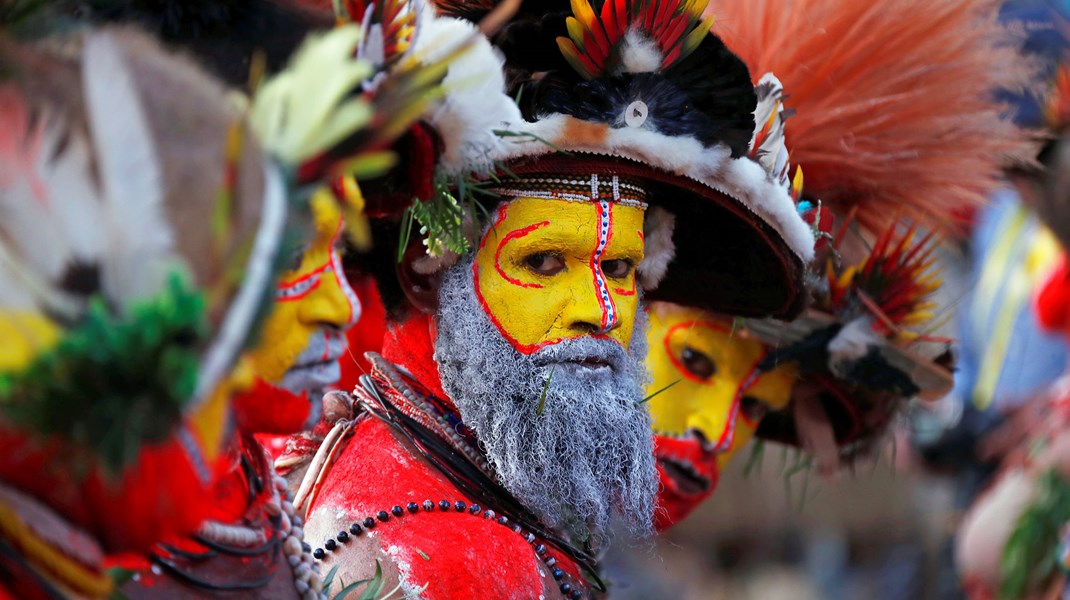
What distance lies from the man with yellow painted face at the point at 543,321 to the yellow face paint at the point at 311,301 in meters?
0.52

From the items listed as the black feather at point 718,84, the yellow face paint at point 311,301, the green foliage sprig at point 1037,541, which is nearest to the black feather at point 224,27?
the yellow face paint at point 311,301

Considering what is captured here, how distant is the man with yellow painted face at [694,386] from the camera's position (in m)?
4.07

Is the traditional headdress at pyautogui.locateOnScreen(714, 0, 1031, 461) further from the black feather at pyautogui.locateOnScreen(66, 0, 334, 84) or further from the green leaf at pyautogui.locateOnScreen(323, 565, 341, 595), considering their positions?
the black feather at pyautogui.locateOnScreen(66, 0, 334, 84)

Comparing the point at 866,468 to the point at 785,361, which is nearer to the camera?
the point at 785,361

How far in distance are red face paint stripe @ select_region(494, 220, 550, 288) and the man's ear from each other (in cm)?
16

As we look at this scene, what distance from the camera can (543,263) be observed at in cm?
296

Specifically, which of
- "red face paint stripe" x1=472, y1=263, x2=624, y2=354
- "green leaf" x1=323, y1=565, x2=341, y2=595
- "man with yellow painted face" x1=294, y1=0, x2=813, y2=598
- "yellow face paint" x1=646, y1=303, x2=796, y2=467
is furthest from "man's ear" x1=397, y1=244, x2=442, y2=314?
"yellow face paint" x1=646, y1=303, x2=796, y2=467

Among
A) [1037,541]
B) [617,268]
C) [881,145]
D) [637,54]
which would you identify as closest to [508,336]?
[617,268]

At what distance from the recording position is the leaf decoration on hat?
9.11 ft

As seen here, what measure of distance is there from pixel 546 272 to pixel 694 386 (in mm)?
1313

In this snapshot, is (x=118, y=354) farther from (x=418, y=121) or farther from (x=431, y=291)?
(x=431, y=291)

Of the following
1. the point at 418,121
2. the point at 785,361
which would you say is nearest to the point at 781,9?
the point at 785,361

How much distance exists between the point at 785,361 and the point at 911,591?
13.1 ft

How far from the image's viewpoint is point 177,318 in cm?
144
